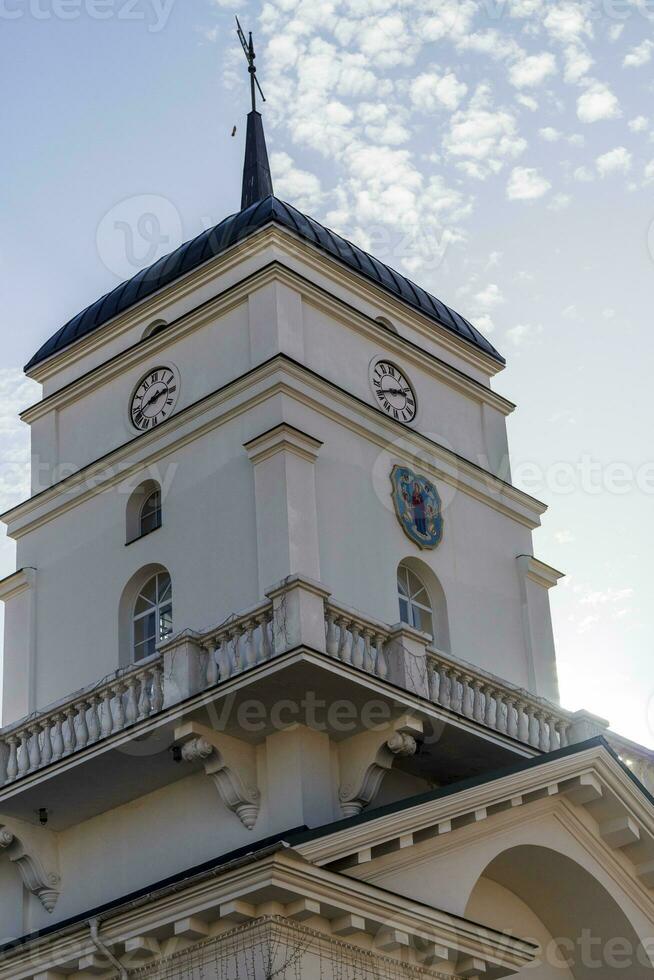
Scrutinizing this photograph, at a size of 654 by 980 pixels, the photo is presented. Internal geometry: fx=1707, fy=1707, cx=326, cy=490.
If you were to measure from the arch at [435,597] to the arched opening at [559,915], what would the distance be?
379 centimetres

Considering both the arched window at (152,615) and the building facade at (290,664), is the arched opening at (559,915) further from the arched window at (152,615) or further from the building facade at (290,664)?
the arched window at (152,615)

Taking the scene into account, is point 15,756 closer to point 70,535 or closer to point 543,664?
point 70,535

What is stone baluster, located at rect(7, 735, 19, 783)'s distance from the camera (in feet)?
66.4

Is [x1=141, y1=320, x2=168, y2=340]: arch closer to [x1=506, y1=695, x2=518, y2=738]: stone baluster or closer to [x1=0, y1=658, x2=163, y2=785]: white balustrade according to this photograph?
[x1=0, y1=658, x2=163, y2=785]: white balustrade

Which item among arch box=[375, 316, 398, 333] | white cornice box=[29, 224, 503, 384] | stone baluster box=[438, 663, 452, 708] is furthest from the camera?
arch box=[375, 316, 398, 333]

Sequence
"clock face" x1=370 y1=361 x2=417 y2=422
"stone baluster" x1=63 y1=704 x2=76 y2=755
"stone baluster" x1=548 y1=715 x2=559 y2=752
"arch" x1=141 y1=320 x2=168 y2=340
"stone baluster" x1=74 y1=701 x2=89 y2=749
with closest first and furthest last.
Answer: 1. "stone baluster" x1=74 y1=701 x2=89 y2=749
2. "stone baluster" x1=63 y1=704 x2=76 y2=755
3. "stone baluster" x1=548 y1=715 x2=559 y2=752
4. "clock face" x1=370 y1=361 x2=417 y2=422
5. "arch" x1=141 y1=320 x2=168 y2=340

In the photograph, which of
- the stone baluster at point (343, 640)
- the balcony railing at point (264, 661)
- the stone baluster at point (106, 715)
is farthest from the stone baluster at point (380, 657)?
the stone baluster at point (106, 715)

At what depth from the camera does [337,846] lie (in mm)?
16172

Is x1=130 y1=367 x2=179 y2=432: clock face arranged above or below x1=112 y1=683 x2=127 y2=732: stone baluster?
above

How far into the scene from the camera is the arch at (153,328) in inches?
945

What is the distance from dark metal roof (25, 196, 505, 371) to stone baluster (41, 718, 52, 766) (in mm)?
6836

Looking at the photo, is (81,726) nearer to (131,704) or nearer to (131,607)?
(131,704)

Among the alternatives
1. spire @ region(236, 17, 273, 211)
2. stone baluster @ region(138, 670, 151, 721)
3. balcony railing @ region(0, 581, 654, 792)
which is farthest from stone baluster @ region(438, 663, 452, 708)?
spire @ region(236, 17, 273, 211)

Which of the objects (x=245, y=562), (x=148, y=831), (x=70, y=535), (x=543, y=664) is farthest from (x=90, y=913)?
(x=543, y=664)
